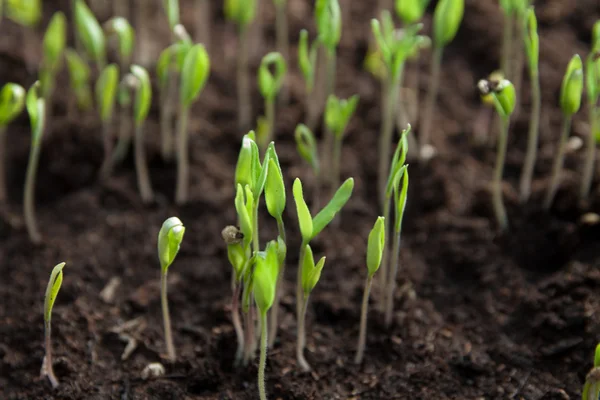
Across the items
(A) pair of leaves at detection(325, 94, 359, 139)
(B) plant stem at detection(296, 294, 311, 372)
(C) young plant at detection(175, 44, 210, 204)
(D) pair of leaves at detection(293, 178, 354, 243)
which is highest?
(C) young plant at detection(175, 44, 210, 204)

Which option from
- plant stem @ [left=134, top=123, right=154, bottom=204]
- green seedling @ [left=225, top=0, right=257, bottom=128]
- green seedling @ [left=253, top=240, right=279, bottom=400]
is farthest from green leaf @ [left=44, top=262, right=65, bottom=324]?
green seedling @ [left=225, top=0, right=257, bottom=128]

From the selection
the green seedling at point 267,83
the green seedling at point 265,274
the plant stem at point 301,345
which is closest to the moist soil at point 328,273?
the plant stem at point 301,345

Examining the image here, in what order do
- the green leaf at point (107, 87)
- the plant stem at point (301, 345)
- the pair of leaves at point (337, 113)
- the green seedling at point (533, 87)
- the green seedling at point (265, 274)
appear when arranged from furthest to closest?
1. the green leaf at point (107, 87)
2. the pair of leaves at point (337, 113)
3. the green seedling at point (533, 87)
4. the plant stem at point (301, 345)
5. the green seedling at point (265, 274)

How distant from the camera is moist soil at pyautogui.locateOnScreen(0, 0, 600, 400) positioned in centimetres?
131

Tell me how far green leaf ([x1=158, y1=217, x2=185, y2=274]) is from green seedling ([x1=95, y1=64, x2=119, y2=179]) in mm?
592

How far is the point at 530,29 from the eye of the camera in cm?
140

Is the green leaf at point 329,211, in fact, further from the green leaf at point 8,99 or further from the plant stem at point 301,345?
the green leaf at point 8,99

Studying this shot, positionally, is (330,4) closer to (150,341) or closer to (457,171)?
(457,171)

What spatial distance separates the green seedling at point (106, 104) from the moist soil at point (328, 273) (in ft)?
0.14

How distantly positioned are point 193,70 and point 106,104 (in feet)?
0.96

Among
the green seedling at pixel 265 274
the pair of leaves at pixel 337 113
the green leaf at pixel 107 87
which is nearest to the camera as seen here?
the green seedling at pixel 265 274

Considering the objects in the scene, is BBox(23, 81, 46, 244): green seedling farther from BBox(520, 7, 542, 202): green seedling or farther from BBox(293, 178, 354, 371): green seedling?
BBox(520, 7, 542, 202): green seedling

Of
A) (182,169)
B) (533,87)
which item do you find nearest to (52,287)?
(182,169)

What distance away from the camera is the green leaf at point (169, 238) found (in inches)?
46.0
